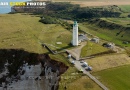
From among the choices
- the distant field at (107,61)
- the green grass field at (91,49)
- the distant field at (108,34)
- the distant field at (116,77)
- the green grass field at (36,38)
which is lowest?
the distant field at (116,77)

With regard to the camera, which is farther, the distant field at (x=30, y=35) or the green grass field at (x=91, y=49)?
the distant field at (x=30, y=35)

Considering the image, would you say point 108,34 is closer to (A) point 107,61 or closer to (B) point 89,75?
(A) point 107,61

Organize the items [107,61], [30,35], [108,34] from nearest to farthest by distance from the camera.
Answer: [107,61], [30,35], [108,34]

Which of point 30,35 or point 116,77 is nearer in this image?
point 116,77

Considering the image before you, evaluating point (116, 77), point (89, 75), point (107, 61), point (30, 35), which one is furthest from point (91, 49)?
point (30, 35)

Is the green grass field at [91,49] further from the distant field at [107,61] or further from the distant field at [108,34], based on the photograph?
the distant field at [108,34]

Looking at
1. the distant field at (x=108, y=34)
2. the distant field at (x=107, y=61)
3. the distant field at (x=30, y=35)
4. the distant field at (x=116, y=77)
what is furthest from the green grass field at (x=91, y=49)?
the distant field at (x=108, y=34)

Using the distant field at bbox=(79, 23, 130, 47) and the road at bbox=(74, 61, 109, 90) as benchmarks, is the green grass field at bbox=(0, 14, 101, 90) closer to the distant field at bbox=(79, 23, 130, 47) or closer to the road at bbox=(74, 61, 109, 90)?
the road at bbox=(74, 61, 109, 90)

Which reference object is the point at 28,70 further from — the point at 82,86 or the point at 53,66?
the point at 82,86
